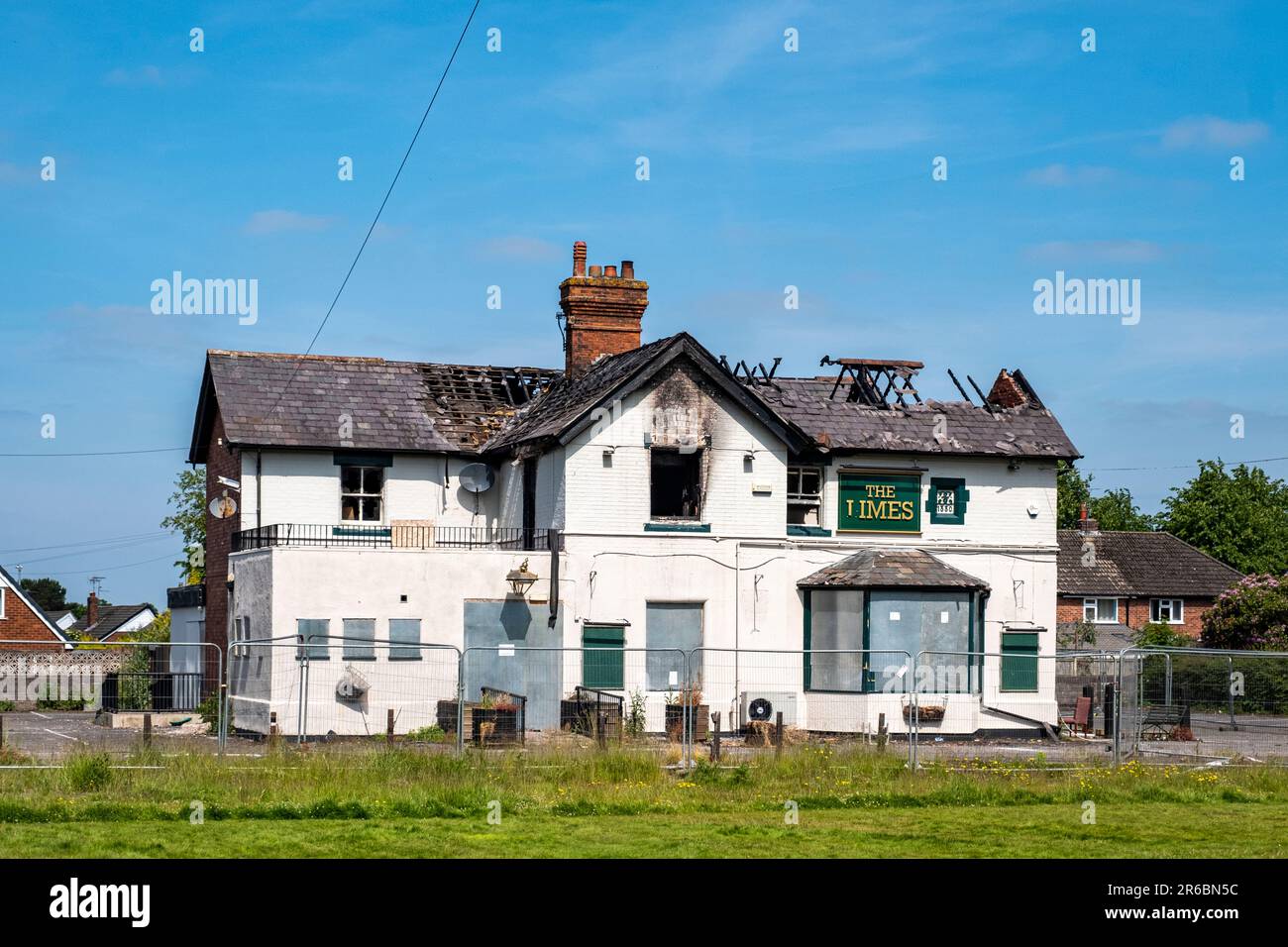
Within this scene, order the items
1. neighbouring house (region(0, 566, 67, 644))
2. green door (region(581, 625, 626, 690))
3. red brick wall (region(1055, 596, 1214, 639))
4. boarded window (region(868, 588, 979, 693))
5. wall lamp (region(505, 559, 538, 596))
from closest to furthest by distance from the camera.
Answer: wall lamp (region(505, 559, 538, 596)), green door (region(581, 625, 626, 690)), boarded window (region(868, 588, 979, 693)), red brick wall (region(1055, 596, 1214, 639)), neighbouring house (region(0, 566, 67, 644))

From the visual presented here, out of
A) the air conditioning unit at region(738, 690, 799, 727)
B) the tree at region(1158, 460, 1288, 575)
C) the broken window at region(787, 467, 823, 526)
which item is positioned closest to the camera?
the air conditioning unit at region(738, 690, 799, 727)

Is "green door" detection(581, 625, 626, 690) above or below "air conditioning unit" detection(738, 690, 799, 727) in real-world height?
above

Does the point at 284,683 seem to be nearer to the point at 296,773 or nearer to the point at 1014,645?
the point at 296,773

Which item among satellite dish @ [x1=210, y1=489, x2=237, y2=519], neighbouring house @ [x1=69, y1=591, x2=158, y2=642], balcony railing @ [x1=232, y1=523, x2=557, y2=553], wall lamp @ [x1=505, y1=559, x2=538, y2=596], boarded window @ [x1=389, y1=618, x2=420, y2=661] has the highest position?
satellite dish @ [x1=210, y1=489, x2=237, y2=519]

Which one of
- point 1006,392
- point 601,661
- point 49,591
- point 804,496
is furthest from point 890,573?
point 49,591

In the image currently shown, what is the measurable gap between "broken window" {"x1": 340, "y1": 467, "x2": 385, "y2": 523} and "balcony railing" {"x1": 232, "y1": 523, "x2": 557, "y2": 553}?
1.05 feet

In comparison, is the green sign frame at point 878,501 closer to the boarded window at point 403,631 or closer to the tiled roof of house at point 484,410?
the tiled roof of house at point 484,410

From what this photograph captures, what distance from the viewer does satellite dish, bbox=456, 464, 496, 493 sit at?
3503cm

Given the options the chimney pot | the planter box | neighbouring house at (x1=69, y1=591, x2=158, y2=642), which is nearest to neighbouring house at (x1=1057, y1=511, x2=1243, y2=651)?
the chimney pot

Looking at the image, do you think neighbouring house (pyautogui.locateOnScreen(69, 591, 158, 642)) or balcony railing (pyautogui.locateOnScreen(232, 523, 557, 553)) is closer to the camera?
balcony railing (pyautogui.locateOnScreen(232, 523, 557, 553))

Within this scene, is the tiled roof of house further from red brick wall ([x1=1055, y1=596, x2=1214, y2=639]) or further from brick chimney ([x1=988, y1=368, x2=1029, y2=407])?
red brick wall ([x1=1055, y1=596, x2=1214, y2=639])

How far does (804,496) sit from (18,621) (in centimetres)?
4020

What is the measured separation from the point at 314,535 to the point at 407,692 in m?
5.35

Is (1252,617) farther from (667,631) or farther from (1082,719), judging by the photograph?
(667,631)
